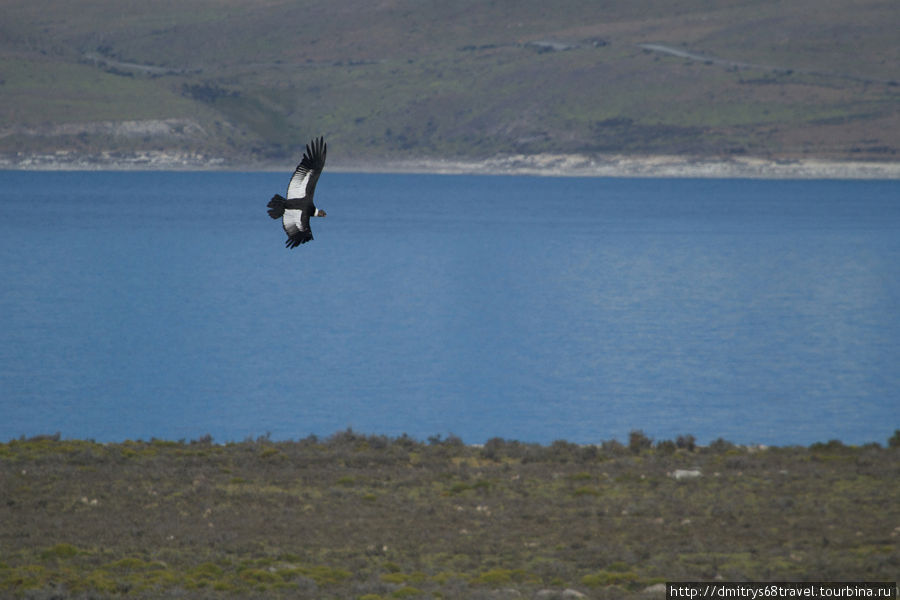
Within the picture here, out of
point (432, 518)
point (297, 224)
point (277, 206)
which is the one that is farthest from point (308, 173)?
point (432, 518)

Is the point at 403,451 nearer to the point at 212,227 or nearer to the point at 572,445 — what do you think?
the point at 572,445

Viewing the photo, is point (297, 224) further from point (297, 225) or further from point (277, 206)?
point (277, 206)

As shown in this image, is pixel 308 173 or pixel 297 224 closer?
pixel 297 224

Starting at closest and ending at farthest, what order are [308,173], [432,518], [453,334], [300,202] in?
[300,202], [308,173], [432,518], [453,334]

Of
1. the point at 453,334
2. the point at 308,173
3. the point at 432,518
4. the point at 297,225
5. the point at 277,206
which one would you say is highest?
the point at 453,334

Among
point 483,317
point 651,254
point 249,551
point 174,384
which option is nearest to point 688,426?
point 174,384

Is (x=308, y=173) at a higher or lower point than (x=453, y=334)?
lower

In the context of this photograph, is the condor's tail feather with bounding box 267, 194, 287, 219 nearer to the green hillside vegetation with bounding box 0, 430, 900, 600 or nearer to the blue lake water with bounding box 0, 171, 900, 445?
the green hillside vegetation with bounding box 0, 430, 900, 600

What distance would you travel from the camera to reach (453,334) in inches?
2603

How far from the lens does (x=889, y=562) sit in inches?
661

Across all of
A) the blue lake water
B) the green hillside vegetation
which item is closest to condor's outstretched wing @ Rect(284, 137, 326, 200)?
the green hillside vegetation

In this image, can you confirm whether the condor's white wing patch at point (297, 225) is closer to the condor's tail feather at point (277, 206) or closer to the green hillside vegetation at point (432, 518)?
the condor's tail feather at point (277, 206)

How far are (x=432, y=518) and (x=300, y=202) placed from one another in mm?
6022

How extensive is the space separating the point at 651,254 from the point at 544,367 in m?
58.6
